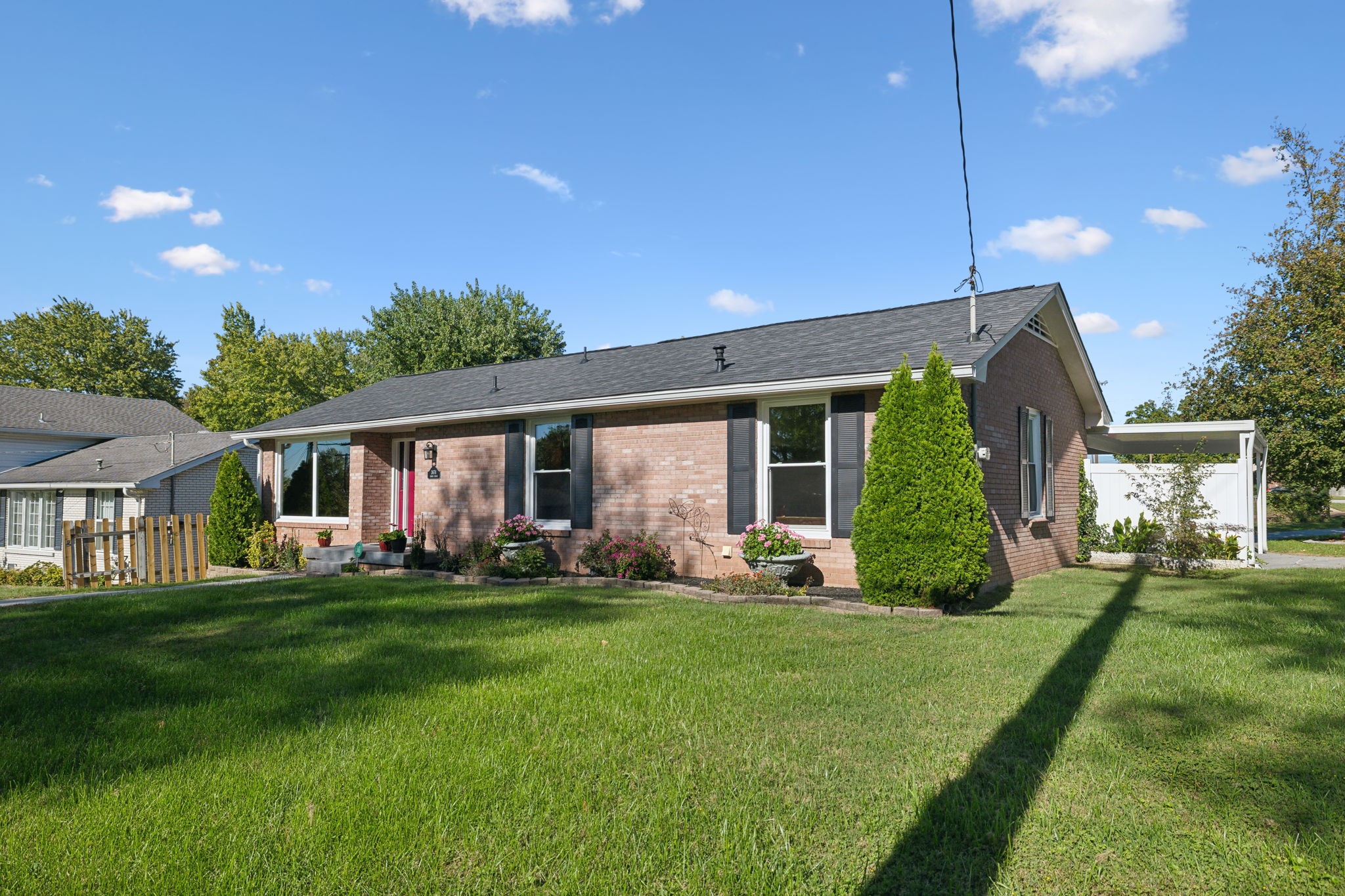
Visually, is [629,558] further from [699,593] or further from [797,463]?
[797,463]

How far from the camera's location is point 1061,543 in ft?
45.4

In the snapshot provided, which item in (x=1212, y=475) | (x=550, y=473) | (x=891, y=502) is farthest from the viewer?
(x=1212, y=475)

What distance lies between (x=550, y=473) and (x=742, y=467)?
4.19 metres

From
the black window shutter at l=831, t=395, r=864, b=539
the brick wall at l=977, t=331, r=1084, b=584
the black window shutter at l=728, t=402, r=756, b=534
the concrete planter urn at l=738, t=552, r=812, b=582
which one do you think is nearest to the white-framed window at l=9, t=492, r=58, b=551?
the black window shutter at l=728, t=402, r=756, b=534

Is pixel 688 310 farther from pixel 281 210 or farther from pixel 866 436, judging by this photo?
pixel 866 436

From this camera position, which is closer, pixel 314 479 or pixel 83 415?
pixel 314 479

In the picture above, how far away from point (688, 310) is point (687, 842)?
20.5 metres

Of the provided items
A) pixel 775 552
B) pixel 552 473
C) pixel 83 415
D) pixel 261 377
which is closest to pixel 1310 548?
pixel 775 552

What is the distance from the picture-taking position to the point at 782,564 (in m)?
9.62

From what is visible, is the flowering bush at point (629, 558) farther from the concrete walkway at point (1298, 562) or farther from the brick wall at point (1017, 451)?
the concrete walkway at point (1298, 562)

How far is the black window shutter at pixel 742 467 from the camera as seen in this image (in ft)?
34.6

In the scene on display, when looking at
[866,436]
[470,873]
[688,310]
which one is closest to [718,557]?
[866,436]

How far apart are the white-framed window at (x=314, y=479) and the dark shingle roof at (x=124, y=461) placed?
3.48 metres

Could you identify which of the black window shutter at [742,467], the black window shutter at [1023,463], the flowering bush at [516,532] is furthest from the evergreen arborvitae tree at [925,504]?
the flowering bush at [516,532]
